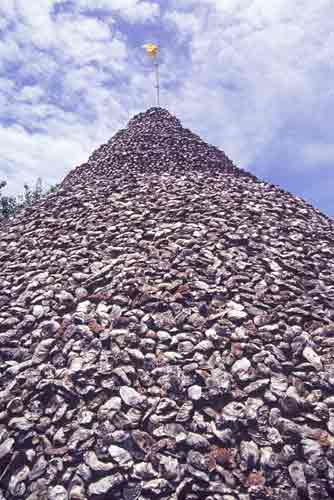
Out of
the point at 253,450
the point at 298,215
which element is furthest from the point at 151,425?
the point at 298,215

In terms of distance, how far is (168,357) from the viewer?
4.79m

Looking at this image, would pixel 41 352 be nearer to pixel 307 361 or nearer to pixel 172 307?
pixel 172 307

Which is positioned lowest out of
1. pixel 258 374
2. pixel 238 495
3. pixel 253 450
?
pixel 238 495

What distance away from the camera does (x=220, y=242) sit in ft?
23.3

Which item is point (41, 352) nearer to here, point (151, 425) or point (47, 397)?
point (47, 397)

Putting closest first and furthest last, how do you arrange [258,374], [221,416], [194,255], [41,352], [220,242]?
[221,416] < [258,374] < [41,352] < [194,255] < [220,242]

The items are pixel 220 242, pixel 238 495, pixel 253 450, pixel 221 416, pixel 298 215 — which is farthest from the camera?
pixel 298 215

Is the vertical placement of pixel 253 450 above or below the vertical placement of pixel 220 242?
below

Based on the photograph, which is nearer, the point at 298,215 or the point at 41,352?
the point at 41,352

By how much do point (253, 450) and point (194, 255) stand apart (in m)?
3.29

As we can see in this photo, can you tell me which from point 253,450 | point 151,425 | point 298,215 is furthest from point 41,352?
point 298,215

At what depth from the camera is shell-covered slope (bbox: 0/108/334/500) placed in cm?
376

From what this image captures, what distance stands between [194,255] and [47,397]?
3172mm

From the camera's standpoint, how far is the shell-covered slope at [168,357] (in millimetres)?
3762
